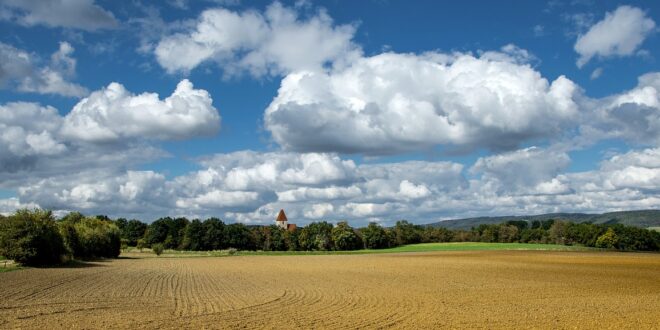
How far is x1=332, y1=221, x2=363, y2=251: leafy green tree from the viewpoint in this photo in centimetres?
14525

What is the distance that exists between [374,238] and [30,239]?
4341 inches

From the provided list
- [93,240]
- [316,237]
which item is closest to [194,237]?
[316,237]

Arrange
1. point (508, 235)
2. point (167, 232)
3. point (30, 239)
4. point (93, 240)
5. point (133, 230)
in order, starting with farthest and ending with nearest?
point (133, 230)
point (508, 235)
point (167, 232)
point (93, 240)
point (30, 239)

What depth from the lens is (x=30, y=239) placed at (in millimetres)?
52250

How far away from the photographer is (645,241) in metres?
138

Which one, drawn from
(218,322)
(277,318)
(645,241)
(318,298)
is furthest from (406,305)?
(645,241)

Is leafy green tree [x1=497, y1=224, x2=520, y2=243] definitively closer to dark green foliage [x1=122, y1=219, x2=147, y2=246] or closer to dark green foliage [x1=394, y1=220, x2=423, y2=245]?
dark green foliage [x1=394, y1=220, x2=423, y2=245]

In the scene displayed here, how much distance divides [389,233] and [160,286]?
129 meters

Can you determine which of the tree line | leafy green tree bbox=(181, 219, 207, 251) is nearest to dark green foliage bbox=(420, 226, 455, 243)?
the tree line

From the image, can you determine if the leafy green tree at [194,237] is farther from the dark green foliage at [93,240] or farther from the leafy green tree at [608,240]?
the leafy green tree at [608,240]

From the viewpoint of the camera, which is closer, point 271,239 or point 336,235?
point 336,235

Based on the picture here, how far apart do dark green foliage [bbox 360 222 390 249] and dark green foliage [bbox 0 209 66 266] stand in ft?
342

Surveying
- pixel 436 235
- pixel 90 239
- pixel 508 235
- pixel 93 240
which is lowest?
pixel 508 235

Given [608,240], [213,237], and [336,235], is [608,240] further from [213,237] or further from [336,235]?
[213,237]
